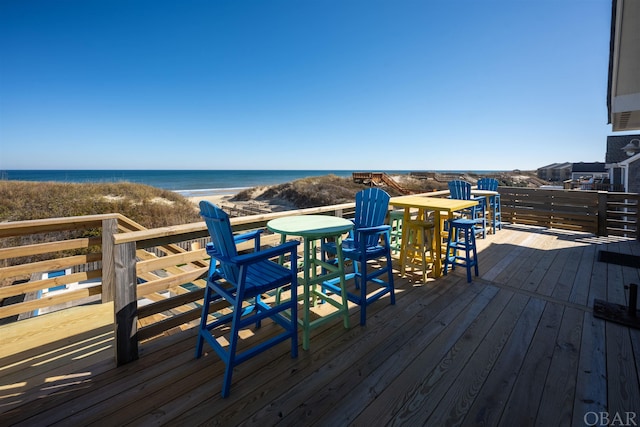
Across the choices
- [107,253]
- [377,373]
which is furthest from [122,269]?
[377,373]

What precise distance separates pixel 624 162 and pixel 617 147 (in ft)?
18.8

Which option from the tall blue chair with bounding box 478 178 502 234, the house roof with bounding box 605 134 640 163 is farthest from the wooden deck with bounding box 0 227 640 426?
the house roof with bounding box 605 134 640 163

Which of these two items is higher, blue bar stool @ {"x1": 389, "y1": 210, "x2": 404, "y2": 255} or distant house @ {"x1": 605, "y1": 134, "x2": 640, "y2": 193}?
distant house @ {"x1": 605, "y1": 134, "x2": 640, "y2": 193}

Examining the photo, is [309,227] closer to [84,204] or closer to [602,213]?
[602,213]

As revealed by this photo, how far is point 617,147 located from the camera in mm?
13641

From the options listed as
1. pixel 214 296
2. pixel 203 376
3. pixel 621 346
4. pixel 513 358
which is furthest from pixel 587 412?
pixel 214 296

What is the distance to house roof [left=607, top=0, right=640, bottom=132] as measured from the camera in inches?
112

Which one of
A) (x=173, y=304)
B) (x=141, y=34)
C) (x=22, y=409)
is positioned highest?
(x=141, y=34)

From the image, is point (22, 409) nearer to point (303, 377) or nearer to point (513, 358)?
point (303, 377)

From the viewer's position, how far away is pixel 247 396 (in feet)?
4.34

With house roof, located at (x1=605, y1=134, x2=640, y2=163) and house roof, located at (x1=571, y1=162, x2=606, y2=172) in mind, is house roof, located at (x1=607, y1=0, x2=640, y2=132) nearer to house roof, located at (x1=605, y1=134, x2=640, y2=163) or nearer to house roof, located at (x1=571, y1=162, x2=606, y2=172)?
house roof, located at (x1=605, y1=134, x2=640, y2=163)

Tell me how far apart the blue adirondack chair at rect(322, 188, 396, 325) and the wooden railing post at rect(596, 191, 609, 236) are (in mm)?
5353

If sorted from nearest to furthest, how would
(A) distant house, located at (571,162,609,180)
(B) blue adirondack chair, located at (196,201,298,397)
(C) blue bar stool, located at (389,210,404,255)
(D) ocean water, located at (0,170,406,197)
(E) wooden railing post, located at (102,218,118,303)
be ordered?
(B) blue adirondack chair, located at (196,201,298,397) → (E) wooden railing post, located at (102,218,118,303) → (C) blue bar stool, located at (389,210,404,255) → (A) distant house, located at (571,162,609,180) → (D) ocean water, located at (0,170,406,197)

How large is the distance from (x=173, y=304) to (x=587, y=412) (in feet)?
7.63
